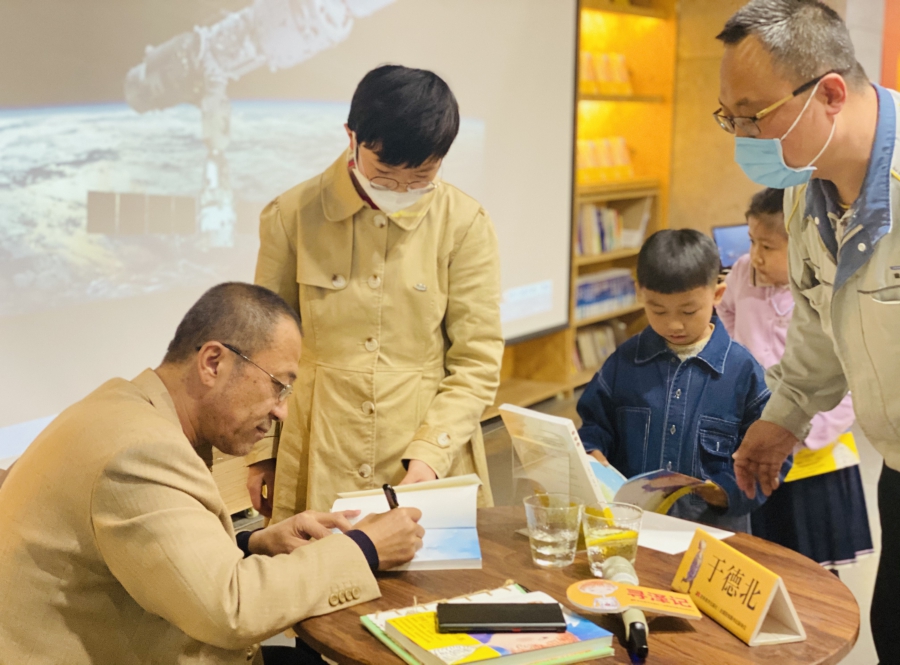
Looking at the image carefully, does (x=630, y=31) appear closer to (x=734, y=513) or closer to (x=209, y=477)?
(x=734, y=513)

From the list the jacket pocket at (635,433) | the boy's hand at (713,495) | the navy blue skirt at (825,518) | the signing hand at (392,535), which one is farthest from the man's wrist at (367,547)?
the navy blue skirt at (825,518)

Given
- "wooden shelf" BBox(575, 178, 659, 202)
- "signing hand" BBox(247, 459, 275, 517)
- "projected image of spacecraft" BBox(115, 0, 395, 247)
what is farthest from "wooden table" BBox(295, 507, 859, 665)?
"wooden shelf" BBox(575, 178, 659, 202)

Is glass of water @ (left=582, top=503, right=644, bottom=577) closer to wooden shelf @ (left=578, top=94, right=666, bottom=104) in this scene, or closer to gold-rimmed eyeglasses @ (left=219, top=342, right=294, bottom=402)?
gold-rimmed eyeglasses @ (left=219, top=342, right=294, bottom=402)

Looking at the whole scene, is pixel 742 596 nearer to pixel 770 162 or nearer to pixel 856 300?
pixel 856 300

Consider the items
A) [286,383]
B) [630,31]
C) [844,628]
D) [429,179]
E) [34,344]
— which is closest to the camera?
[844,628]

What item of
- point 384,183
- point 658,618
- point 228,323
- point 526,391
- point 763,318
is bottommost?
point 526,391

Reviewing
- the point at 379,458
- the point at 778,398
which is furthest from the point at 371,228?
the point at 778,398

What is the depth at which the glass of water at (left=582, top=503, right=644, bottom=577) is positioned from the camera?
171 cm

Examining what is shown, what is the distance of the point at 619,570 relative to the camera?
1.66m

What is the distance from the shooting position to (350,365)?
221cm

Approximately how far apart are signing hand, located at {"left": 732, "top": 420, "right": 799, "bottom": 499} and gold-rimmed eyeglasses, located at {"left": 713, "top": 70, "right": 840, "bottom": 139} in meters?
0.66

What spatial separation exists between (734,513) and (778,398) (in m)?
0.32

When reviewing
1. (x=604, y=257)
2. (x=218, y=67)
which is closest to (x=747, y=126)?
(x=218, y=67)

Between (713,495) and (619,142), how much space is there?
5235 millimetres
